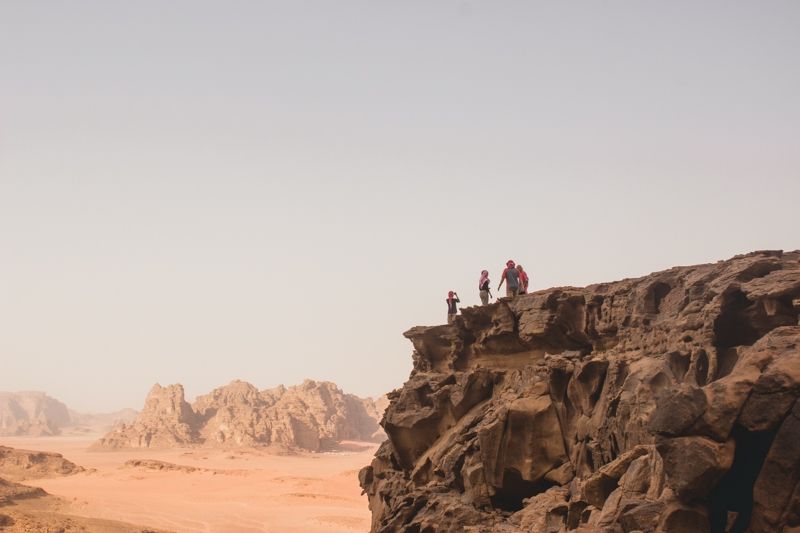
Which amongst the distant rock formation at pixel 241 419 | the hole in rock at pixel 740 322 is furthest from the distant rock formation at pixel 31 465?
the hole in rock at pixel 740 322

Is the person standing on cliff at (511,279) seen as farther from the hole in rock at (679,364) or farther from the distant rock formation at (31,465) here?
the distant rock formation at (31,465)

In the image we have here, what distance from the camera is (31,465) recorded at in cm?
6688

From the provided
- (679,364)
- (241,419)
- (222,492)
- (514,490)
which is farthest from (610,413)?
(241,419)

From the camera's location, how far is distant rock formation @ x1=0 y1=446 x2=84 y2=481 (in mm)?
64312

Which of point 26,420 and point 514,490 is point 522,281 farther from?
point 26,420

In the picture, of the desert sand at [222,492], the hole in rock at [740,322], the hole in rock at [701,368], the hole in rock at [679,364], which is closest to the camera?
the hole in rock at [740,322]

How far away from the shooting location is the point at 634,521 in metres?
12.4

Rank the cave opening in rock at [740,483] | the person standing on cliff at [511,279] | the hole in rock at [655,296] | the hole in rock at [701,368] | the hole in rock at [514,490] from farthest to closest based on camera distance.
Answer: the person standing on cliff at [511,279] → the hole in rock at [514,490] → the hole in rock at [655,296] → the hole in rock at [701,368] → the cave opening in rock at [740,483]

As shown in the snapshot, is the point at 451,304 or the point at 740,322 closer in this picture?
the point at 740,322

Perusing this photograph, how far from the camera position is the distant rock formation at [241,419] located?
9100cm

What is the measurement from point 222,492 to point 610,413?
159 feet

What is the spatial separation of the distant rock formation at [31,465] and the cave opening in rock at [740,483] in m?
63.1

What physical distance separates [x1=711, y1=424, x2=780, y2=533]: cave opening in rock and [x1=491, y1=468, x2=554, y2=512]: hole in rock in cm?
816

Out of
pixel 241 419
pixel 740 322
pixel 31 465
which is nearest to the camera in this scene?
pixel 740 322
